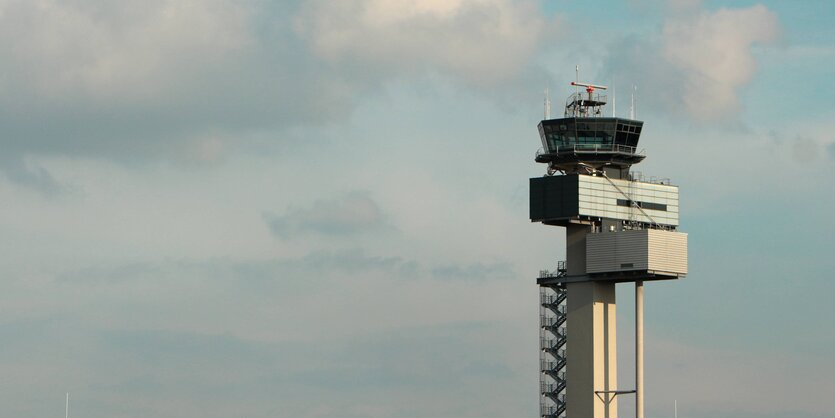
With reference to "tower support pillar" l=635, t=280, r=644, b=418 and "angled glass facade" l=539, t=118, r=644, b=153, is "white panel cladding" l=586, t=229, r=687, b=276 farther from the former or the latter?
"angled glass facade" l=539, t=118, r=644, b=153

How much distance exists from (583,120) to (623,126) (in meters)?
3.92

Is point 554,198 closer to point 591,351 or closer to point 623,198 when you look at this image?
point 623,198

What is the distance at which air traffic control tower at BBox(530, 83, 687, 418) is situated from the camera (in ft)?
494

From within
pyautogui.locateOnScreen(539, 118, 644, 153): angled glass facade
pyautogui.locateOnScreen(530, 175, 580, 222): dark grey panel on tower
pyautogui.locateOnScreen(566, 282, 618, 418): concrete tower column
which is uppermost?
pyautogui.locateOnScreen(539, 118, 644, 153): angled glass facade

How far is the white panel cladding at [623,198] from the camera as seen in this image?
152m

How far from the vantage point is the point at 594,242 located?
152 metres

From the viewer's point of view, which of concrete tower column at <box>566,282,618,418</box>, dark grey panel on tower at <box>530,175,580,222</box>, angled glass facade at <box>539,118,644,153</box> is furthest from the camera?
angled glass facade at <box>539,118,644,153</box>

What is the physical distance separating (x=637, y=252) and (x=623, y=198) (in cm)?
693

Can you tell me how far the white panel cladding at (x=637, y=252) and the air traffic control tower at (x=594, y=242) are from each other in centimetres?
9

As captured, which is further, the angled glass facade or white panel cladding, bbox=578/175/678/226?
the angled glass facade

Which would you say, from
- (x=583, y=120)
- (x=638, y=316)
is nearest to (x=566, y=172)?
(x=583, y=120)

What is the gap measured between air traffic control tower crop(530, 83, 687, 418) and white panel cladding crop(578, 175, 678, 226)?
0.30 feet

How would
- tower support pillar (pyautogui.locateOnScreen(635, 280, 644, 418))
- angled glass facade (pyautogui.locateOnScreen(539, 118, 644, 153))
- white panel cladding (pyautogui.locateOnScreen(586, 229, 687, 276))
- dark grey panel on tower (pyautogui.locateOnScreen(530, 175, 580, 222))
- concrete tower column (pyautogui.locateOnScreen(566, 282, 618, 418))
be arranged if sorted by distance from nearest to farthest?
white panel cladding (pyautogui.locateOnScreen(586, 229, 687, 276)) → tower support pillar (pyautogui.locateOnScreen(635, 280, 644, 418)) → concrete tower column (pyautogui.locateOnScreen(566, 282, 618, 418)) → dark grey panel on tower (pyautogui.locateOnScreen(530, 175, 580, 222)) → angled glass facade (pyautogui.locateOnScreen(539, 118, 644, 153))

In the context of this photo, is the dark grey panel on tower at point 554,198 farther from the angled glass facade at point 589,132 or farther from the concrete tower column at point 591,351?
the concrete tower column at point 591,351
